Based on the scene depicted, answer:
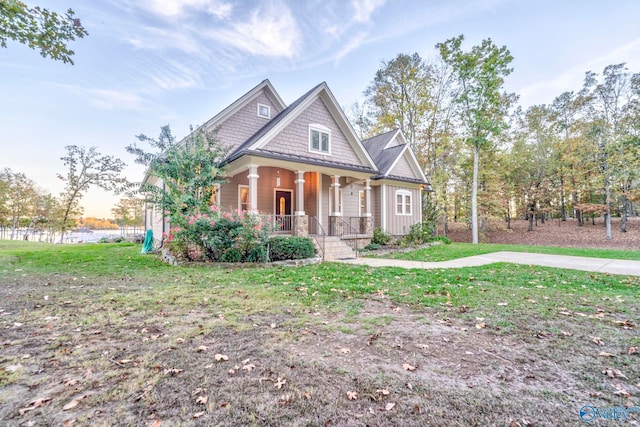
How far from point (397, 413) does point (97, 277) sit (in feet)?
25.5

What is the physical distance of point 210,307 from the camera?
4.48m

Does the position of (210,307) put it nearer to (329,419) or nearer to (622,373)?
(329,419)

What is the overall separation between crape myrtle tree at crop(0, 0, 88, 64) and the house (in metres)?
5.26

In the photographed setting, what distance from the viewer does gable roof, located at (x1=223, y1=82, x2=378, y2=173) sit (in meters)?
10.8

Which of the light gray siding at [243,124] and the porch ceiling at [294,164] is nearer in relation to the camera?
the porch ceiling at [294,164]

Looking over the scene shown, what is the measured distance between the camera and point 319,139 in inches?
503

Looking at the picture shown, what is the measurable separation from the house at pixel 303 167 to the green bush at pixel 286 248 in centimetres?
180

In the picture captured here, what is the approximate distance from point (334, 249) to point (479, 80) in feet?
54.8

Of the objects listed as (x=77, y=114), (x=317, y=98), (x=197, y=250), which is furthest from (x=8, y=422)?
(x=77, y=114)

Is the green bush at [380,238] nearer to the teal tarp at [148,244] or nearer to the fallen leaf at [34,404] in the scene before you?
the teal tarp at [148,244]

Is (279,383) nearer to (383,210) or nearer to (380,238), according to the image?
(380,238)

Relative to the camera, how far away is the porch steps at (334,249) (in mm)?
10953

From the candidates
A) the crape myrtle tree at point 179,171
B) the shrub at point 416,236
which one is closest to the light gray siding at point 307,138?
the crape myrtle tree at point 179,171

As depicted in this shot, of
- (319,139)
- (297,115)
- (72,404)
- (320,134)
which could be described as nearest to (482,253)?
(319,139)
